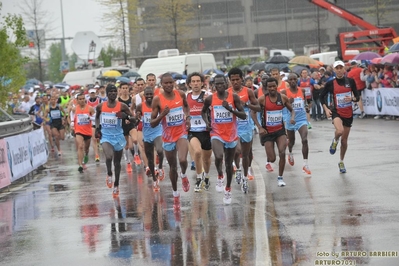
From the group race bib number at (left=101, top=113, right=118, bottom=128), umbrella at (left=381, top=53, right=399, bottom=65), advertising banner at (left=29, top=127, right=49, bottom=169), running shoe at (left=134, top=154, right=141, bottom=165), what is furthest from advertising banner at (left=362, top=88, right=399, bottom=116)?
race bib number at (left=101, top=113, right=118, bottom=128)

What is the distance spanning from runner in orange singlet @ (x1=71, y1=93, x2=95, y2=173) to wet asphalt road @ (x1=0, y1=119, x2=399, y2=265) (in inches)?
125

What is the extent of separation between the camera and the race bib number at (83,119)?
21.7 m

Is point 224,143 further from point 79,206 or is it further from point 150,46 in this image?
point 150,46

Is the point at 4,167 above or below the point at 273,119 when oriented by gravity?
below

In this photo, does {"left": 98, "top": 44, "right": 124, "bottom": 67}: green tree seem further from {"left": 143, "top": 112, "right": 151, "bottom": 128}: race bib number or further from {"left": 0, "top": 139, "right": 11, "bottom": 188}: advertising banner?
{"left": 143, "top": 112, "right": 151, "bottom": 128}: race bib number

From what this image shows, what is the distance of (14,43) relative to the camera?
28.6 metres

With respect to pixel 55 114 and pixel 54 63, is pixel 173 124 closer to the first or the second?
pixel 55 114

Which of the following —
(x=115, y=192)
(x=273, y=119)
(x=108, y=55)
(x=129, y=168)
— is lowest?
(x=129, y=168)

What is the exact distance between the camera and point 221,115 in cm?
1341

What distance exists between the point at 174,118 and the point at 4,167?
20.4ft

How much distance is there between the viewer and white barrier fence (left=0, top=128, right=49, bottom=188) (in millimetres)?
18438

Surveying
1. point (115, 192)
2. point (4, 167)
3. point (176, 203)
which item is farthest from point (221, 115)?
point (4, 167)

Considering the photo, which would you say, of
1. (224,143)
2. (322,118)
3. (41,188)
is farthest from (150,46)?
(224,143)

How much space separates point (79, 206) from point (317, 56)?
123 ft
